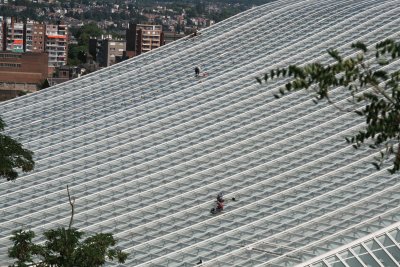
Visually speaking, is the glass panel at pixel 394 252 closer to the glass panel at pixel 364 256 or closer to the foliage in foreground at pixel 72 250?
the glass panel at pixel 364 256

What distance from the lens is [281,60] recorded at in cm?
6600

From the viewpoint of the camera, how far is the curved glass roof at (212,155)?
42.8 m

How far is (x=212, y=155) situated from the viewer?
54.2 m

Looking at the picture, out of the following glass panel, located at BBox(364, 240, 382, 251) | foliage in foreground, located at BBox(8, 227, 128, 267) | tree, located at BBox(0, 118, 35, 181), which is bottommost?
foliage in foreground, located at BBox(8, 227, 128, 267)

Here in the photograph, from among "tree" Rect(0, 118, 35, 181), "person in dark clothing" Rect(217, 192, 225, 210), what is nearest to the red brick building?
"person in dark clothing" Rect(217, 192, 225, 210)

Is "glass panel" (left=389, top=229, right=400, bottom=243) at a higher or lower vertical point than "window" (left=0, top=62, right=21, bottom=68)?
lower

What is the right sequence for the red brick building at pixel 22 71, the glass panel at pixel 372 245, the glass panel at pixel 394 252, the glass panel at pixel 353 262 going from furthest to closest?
the red brick building at pixel 22 71, the glass panel at pixel 372 245, the glass panel at pixel 394 252, the glass panel at pixel 353 262

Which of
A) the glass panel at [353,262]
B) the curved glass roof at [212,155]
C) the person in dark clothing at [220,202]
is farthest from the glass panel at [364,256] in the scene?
the person in dark clothing at [220,202]

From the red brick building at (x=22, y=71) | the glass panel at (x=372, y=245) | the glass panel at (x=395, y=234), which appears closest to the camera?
the glass panel at (x=372, y=245)

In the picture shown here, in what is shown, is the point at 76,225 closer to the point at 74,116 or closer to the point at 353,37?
the point at 74,116

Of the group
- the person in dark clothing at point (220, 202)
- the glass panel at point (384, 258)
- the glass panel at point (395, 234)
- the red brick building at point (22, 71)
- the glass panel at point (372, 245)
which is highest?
the red brick building at point (22, 71)

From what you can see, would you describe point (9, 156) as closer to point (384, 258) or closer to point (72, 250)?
point (72, 250)

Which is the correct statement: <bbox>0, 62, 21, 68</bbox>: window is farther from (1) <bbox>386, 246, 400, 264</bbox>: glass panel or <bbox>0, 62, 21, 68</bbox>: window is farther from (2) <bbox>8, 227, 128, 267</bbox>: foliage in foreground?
(2) <bbox>8, 227, 128, 267</bbox>: foliage in foreground

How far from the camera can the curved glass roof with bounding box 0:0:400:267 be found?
140 feet
